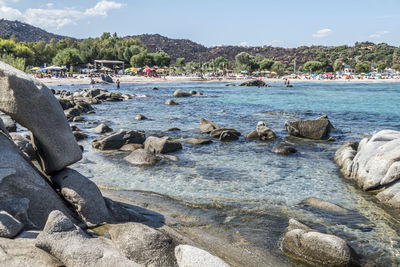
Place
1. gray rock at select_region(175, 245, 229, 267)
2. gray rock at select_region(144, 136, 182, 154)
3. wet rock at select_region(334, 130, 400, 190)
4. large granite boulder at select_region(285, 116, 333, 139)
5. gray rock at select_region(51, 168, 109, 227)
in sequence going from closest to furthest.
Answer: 1. gray rock at select_region(175, 245, 229, 267)
2. gray rock at select_region(51, 168, 109, 227)
3. wet rock at select_region(334, 130, 400, 190)
4. gray rock at select_region(144, 136, 182, 154)
5. large granite boulder at select_region(285, 116, 333, 139)

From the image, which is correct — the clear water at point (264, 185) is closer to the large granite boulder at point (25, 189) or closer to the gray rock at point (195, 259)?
the gray rock at point (195, 259)

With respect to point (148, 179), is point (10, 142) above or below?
above

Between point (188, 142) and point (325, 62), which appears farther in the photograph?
point (325, 62)

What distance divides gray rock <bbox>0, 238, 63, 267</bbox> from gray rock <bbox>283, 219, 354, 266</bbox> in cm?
441

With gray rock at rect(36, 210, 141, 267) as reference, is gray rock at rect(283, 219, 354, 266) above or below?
below

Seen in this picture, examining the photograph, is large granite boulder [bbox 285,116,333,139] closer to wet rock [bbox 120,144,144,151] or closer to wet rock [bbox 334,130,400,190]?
wet rock [bbox 334,130,400,190]

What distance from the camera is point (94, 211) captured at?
6949 mm

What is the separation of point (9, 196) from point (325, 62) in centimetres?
15126

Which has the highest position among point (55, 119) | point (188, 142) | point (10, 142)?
point (55, 119)

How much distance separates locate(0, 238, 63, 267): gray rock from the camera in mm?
4465

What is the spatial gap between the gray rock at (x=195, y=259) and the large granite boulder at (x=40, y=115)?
3382 mm

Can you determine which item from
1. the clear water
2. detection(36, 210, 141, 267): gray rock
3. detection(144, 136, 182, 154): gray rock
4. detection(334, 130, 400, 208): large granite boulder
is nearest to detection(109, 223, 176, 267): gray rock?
detection(36, 210, 141, 267): gray rock

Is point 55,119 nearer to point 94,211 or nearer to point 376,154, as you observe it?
point 94,211

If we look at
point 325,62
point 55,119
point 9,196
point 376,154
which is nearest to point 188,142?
point 376,154
